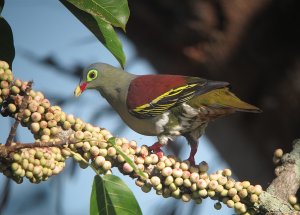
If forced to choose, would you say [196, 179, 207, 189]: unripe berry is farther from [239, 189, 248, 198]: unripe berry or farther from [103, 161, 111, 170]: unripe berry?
[103, 161, 111, 170]: unripe berry

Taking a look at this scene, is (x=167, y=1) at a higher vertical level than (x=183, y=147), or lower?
higher

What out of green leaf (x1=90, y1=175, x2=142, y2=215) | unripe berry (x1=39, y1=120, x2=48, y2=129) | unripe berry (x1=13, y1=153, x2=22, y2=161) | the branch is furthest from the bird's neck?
unripe berry (x1=13, y1=153, x2=22, y2=161)

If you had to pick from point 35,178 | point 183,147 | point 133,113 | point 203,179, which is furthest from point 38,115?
point 183,147

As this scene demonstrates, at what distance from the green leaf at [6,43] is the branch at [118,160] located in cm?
15

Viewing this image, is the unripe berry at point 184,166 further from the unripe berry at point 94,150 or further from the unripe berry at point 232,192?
the unripe berry at point 94,150

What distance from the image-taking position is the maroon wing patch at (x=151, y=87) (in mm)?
2201

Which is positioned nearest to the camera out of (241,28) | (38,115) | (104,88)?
(38,115)

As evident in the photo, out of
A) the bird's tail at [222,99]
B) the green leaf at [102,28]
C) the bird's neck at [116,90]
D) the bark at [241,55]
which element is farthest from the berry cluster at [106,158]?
the bark at [241,55]

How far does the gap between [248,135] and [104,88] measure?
136 cm

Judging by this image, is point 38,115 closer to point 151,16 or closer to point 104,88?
point 104,88

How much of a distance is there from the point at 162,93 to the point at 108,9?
24.0 inches

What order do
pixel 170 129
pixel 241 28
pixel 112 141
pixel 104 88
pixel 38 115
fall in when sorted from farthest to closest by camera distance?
pixel 241 28 < pixel 104 88 < pixel 170 129 < pixel 38 115 < pixel 112 141

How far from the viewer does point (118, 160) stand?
1648 mm

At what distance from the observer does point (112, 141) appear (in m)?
1.44
